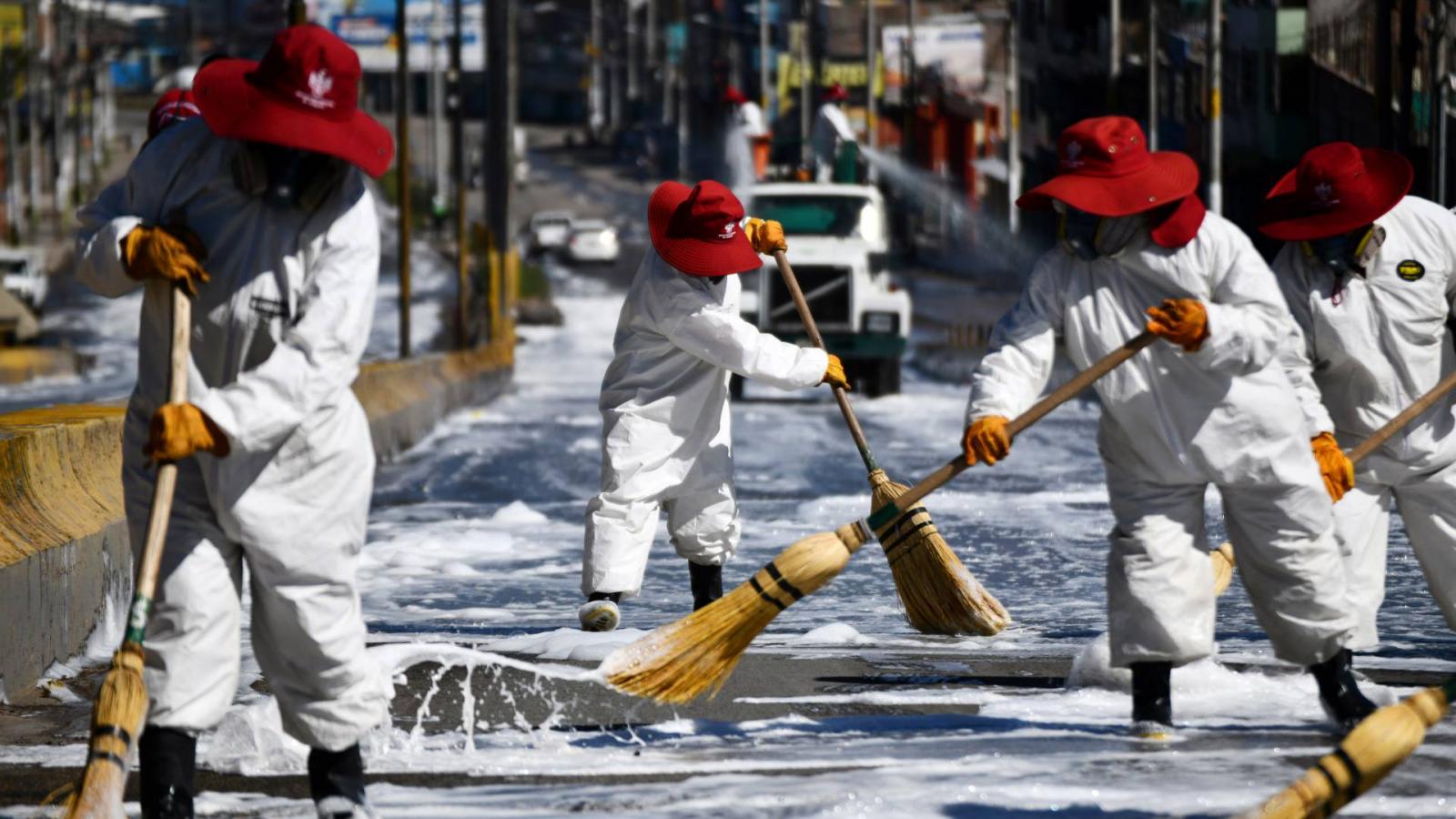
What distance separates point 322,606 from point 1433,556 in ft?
11.8

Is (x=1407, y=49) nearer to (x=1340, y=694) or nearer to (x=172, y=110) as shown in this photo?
(x=1340, y=694)

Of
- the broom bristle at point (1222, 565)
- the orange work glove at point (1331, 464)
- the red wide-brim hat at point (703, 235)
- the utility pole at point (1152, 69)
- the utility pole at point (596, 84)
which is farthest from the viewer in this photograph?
the utility pole at point (596, 84)

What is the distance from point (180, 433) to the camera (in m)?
4.70

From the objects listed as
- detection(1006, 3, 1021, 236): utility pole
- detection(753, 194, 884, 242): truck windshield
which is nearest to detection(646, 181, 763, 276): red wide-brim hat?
detection(753, 194, 884, 242): truck windshield

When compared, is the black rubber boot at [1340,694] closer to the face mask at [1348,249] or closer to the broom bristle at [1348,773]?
the face mask at [1348,249]

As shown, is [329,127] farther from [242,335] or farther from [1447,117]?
[1447,117]

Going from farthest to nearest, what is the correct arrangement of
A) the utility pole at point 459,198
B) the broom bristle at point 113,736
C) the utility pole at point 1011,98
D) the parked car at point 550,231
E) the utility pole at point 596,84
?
the utility pole at point 596,84 < the parked car at point 550,231 < the utility pole at point 1011,98 < the utility pole at point 459,198 < the broom bristle at point 113,736

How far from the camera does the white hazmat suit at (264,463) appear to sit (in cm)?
491

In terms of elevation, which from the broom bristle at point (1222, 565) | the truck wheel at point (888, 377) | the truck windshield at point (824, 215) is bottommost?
the truck wheel at point (888, 377)

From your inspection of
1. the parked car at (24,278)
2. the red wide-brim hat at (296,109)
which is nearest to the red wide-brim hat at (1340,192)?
the red wide-brim hat at (296,109)

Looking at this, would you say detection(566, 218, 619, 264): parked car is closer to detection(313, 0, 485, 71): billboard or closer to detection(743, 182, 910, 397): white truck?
detection(313, 0, 485, 71): billboard

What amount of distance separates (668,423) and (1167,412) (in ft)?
8.06

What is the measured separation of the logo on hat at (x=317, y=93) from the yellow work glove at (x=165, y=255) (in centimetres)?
37

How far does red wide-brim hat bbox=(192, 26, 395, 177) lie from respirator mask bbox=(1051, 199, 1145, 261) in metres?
1.89
